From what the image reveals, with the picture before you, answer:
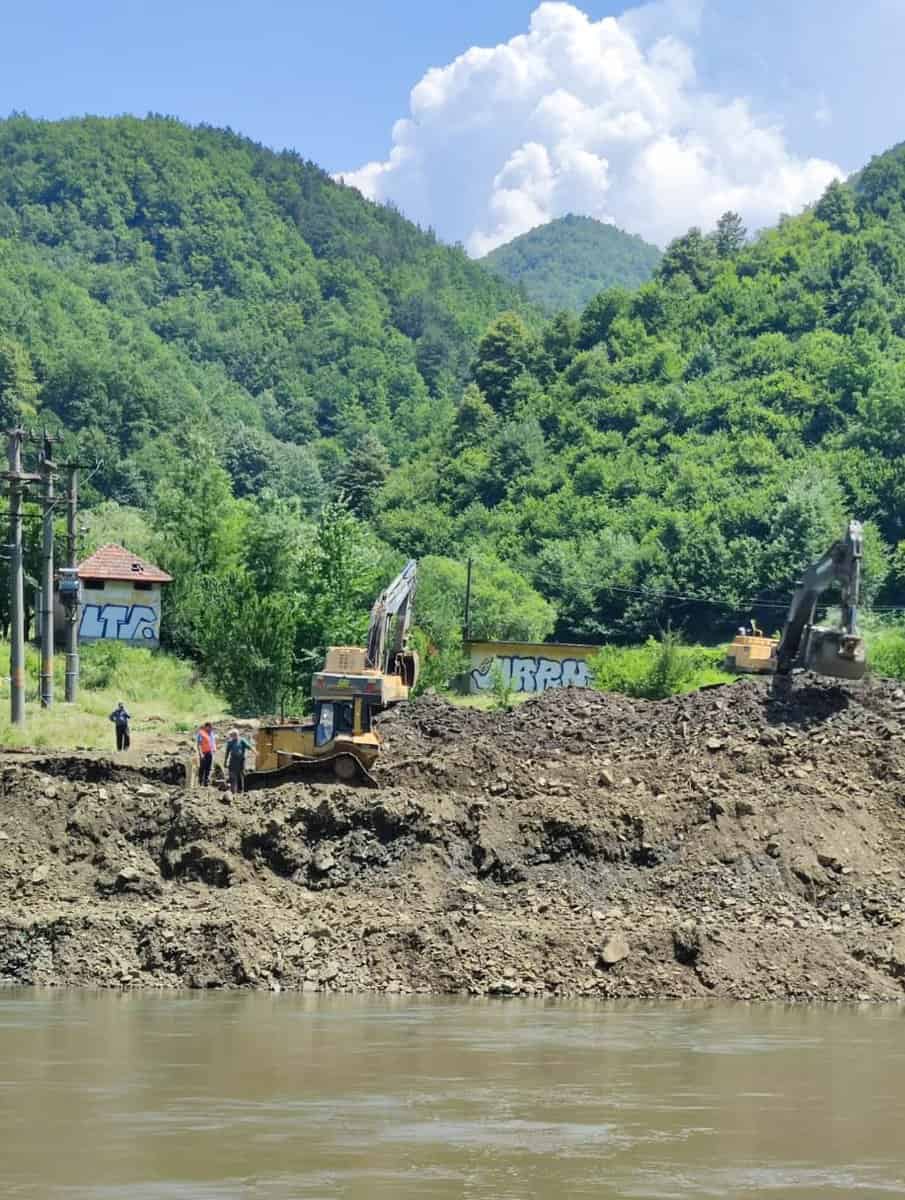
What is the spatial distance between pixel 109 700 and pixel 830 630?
2566 centimetres

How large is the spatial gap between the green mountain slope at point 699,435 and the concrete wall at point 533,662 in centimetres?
1800

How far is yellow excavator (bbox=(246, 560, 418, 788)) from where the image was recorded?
28094 mm

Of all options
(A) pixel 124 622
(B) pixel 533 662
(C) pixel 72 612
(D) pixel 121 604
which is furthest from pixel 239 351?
(C) pixel 72 612

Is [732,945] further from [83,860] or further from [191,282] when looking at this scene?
[191,282]

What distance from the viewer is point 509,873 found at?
2348cm

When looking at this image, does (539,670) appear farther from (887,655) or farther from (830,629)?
(830,629)

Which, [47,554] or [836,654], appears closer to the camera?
[836,654]

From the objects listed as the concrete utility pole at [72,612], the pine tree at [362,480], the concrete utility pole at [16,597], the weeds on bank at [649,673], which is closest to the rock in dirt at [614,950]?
the concrete utility pole at [16,597]

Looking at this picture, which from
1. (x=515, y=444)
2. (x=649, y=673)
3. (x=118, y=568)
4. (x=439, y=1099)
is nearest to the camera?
(x=439, y=1099)

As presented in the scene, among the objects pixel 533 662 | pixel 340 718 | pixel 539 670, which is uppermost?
pixel 340 718

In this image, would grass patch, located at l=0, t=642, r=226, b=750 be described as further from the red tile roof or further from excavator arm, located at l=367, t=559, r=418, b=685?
excavator arm, located at l=367, t=559, r=418, b=685

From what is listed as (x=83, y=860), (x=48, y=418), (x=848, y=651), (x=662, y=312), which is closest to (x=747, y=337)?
(x=662, y=312)

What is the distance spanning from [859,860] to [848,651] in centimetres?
607

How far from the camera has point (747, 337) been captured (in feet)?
384
